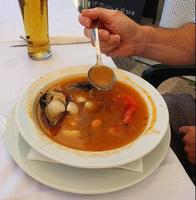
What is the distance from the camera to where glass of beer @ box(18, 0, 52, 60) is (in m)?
0.76

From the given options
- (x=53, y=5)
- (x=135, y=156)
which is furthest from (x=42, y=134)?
(x=53, y=5)

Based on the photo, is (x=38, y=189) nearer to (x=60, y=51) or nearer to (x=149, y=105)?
(x=149, y=105)

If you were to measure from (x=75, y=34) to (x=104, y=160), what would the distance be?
1.88 ft

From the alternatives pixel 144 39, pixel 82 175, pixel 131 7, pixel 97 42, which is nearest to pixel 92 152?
pixel 82 175

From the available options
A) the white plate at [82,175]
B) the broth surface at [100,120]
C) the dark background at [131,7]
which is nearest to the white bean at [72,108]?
the broth surface at [100,120]

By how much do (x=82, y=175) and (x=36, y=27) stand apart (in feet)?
1.47

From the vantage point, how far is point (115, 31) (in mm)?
868

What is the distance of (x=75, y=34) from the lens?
949 mm

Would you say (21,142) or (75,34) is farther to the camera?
(75,34)

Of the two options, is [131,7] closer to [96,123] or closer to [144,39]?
[144,39]

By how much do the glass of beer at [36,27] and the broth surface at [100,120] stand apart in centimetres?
20

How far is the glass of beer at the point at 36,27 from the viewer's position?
76 cm

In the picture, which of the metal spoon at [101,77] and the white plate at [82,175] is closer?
the white plate at [82,175]

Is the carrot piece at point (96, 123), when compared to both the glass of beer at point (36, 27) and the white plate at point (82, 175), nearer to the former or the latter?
the white plate at point (82, 175)
